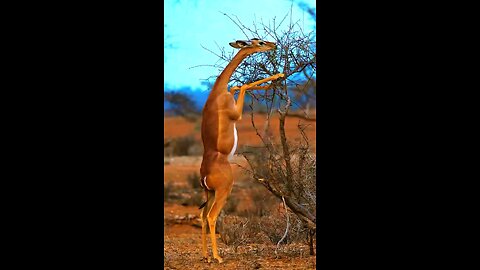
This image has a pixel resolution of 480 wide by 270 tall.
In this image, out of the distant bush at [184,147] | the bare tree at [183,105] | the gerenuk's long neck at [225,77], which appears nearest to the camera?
the gerenuk's long neck at [225,77]

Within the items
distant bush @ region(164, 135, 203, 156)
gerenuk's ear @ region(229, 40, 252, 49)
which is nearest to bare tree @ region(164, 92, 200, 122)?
distant bush @ region(164, 135, 203, 156)

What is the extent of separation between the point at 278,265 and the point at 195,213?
6.30 m

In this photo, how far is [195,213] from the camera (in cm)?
1130

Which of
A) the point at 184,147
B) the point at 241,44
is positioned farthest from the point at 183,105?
the point at 241,44

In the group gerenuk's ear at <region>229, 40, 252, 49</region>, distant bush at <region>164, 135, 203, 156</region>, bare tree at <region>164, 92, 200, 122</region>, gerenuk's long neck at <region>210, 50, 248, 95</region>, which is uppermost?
bare tree at <region>164, 92, 200, 122</region>

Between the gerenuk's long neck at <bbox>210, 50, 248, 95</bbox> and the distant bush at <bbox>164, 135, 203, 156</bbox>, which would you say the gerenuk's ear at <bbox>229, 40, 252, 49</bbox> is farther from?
the distant bush at <bbox>164, 135, 203, 156</bbox>

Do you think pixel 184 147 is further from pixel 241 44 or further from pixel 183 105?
pixel 241 44

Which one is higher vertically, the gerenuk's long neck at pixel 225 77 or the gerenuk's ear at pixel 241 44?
the gerenuk's ear at pixel 241 44

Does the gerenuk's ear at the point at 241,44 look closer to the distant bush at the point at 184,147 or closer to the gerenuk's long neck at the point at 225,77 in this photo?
the gerenuk's long neck at the point at 225,77

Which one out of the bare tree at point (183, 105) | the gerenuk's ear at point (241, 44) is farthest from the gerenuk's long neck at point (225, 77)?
the bare tree at point (183, 105)

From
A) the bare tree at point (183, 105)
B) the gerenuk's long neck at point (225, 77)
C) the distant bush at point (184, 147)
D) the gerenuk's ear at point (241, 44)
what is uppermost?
the bare tree at point (183, 105)

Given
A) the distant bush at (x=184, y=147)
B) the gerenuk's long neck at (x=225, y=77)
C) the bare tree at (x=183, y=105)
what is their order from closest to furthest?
the gerenuk's long neck at (x=225, y=77) < the bare tree at (x=183, y=105) < the distant bush at (x=184, y=147)
